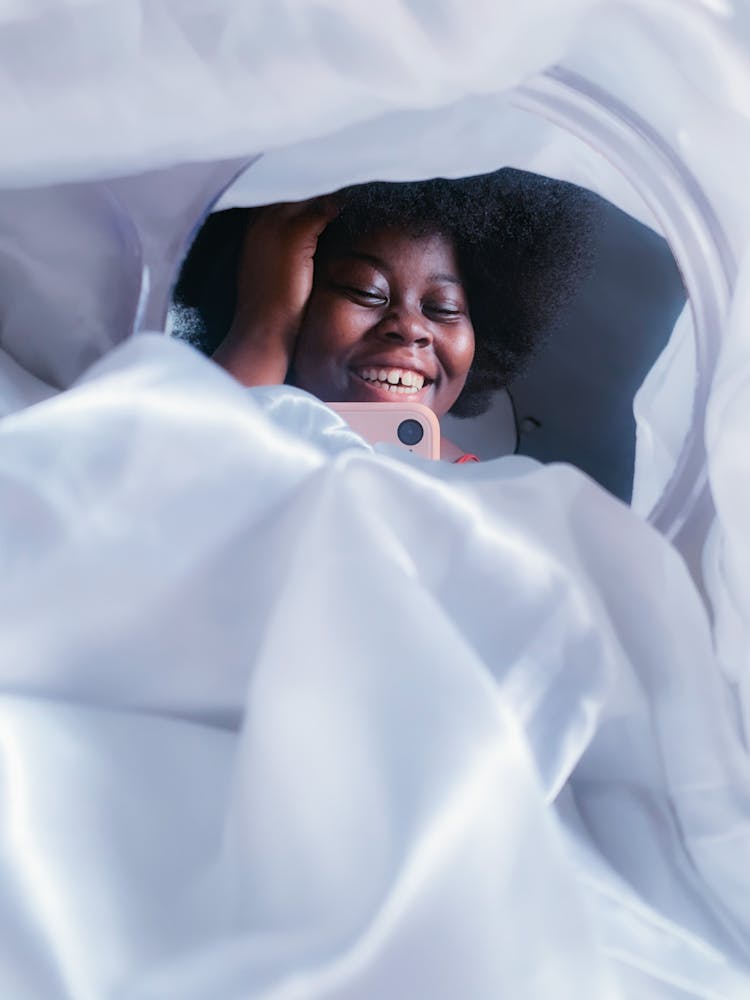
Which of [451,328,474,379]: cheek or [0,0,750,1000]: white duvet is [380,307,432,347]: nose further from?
[0,0,750,1000]: white duvet

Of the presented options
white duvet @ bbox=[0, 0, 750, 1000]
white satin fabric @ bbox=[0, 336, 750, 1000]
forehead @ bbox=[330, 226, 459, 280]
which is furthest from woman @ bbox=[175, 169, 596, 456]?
white satin fabric @ bbox=[0, 336, 750, 1000]

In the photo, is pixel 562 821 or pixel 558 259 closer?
pixel 562 821

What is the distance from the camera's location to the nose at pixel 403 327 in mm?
814

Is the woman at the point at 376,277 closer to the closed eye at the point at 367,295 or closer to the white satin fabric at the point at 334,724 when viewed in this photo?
the closed eye at the point at 367,295

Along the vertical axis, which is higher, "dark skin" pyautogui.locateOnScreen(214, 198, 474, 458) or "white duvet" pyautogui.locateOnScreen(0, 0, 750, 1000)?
"white duvet" pyautogui.locateOnScreen(0, 0, 750, 1000)

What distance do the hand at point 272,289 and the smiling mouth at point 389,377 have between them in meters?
0.07

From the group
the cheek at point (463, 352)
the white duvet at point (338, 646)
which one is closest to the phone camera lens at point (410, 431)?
the cheek at point (463, 352)

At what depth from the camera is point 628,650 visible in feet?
1.44

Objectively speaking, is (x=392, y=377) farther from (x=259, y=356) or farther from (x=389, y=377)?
(x=259, y=356)

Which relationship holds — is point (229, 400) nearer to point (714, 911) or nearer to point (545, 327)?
point (714, 911)

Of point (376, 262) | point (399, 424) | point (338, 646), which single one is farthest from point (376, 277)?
point (338, 646)

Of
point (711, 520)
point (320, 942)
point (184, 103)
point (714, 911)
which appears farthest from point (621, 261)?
point (320, 942)

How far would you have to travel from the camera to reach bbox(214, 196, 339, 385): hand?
0.83m

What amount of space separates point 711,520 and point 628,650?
0.18m
